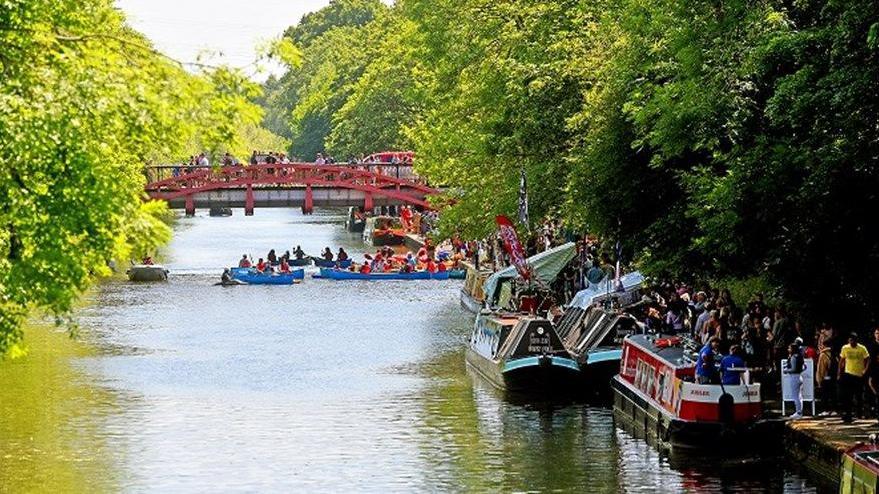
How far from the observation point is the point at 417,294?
77.2 meters

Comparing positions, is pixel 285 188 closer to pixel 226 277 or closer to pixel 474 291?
pixel 226 277

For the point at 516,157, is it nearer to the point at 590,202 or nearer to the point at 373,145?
Answer: the point at 590,202

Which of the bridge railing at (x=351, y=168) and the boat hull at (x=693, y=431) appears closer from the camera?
the boat hull at (x=693, y=431)

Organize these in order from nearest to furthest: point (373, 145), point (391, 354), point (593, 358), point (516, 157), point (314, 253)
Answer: point (593, 358) → point (391, 354) → point (516, 157) → point (314, 253) → point (373, 145)

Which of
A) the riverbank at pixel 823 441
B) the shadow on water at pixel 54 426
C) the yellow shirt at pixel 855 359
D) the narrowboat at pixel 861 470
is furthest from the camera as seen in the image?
the shadow on water at pixel 54 426

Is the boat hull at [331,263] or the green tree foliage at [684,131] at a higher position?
the green tree foliage at [684,131]

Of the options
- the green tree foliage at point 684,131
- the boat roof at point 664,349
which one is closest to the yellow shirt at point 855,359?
the green tree foliage at point 684,131

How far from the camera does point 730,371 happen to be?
3478 cm

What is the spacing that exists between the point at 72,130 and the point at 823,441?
1431 centimetres

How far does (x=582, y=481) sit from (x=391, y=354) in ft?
69.6

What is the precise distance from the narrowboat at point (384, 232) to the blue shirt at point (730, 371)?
75.5m

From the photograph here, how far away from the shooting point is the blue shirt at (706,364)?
115 ft

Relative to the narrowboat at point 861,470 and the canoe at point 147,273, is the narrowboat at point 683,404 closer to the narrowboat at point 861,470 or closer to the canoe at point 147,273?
the narrowboat at point 861,470

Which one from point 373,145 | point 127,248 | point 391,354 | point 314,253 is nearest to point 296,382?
point 391,354
